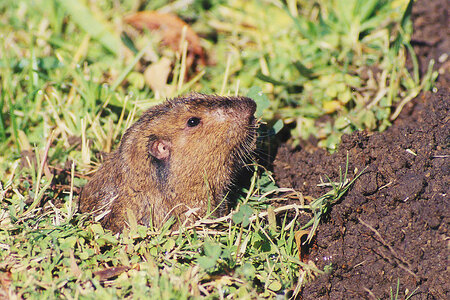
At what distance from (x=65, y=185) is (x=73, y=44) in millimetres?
2136

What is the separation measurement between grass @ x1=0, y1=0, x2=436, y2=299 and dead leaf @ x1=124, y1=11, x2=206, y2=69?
13cm

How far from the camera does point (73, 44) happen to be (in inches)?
225

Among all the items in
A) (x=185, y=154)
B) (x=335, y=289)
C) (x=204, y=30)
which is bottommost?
(x=335, y=289)

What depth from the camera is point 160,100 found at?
4.80 metres

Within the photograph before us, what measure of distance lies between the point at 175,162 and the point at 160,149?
0.15 metres

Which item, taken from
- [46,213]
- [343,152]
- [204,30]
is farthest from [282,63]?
[46,213]

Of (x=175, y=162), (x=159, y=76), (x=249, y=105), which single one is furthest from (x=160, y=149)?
(x=159, y=76)

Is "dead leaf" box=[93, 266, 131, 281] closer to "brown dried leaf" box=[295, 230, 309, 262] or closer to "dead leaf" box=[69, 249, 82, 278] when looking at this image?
"dead leaf" box=[69, 249, 82, 278]

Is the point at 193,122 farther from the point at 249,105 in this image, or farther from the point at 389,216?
the point at 389,216

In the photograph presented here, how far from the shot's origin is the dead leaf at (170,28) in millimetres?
5562

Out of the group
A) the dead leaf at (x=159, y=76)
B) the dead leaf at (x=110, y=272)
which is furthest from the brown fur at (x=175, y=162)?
the dead leaf at (x=159, y=76)

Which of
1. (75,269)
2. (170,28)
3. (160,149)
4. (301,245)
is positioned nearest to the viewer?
(75,269)

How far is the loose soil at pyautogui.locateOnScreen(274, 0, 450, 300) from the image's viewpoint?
329 cm

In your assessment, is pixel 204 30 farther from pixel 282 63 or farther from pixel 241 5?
pixel 282 63
